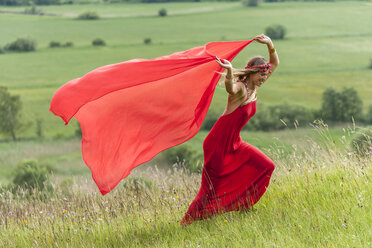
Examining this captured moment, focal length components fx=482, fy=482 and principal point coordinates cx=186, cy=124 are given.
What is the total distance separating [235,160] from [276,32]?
60.8 meters

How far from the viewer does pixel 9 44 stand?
6347 centimetres

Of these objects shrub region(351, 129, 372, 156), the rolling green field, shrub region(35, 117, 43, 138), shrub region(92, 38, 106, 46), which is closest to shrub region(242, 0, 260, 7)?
shrub region(92, 38, 106, 46)

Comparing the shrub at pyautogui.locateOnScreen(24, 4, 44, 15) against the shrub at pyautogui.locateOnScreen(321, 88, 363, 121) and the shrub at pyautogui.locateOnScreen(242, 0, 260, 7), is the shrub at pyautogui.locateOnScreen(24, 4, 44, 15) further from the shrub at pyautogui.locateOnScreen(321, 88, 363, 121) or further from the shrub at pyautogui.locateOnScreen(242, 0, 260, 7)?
the shrub at pyautogui.locateOnScreen(321, 88, 363, 121)

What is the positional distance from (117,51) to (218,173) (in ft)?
195

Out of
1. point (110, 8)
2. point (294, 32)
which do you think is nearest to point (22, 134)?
point (294, 32)

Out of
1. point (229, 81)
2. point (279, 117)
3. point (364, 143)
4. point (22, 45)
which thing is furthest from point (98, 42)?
point (229, 81)

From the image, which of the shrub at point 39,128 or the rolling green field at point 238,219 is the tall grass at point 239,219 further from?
the shrub at point 39,128

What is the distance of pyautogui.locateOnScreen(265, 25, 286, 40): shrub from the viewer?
6300cm

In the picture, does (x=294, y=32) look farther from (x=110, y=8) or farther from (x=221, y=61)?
(x=221, y=61)

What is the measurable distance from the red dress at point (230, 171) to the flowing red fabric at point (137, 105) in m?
0.46

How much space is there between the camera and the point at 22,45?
64625 mm

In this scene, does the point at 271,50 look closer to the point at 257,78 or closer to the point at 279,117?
the point at 257,78

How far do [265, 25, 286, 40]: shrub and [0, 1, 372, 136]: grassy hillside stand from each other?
3.87 ft

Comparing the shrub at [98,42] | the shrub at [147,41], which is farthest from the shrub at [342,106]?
the shrub at [98,42]
